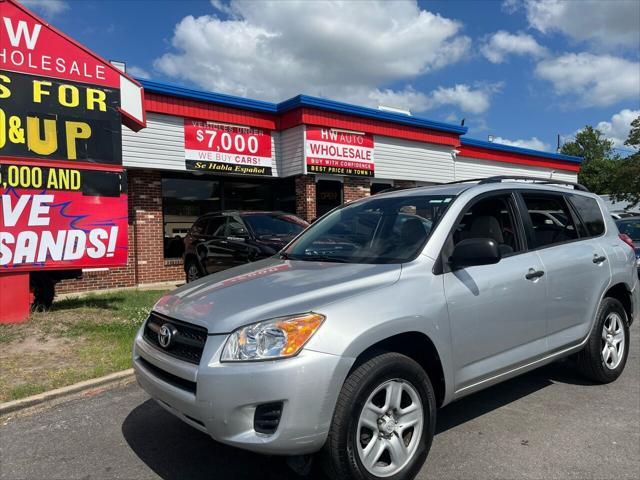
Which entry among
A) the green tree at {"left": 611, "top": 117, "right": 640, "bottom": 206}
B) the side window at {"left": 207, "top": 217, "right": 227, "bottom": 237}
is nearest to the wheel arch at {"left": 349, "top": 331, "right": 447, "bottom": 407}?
the side window at {"left": 207, "top": 217, "right": 227, "bottom": 237}

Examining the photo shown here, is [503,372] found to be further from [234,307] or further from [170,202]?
[170,202]

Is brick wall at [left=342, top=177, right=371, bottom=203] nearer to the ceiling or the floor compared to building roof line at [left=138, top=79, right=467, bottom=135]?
nearer to the floor

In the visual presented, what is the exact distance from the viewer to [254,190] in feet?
47.4

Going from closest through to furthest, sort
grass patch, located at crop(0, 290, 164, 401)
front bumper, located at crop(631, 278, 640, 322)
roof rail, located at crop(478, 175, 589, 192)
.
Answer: roof rail, located at crop(478, 175, 589, 192)
grass patch, located at crop(0, 290, 164, 401)
front bumper, located at crop(631, 278, 640, 322)

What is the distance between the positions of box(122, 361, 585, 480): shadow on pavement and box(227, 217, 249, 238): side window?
498 cm

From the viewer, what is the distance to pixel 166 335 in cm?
304

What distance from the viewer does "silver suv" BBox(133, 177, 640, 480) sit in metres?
2.59

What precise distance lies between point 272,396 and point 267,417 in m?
0.13

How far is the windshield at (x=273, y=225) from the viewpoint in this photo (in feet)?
30.0

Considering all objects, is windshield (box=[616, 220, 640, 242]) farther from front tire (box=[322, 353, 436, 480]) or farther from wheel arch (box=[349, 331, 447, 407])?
front tire (box=[322, 353, 436, 480])

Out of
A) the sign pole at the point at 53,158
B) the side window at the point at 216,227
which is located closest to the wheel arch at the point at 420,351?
the sign pole at the point at 53,158

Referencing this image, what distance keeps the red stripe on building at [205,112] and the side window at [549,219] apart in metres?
9.11

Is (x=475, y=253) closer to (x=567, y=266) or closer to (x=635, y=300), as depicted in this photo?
(x=567, y=266)

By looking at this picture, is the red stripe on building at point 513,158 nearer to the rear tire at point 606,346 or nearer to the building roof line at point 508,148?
the building roof line at point 508,148
